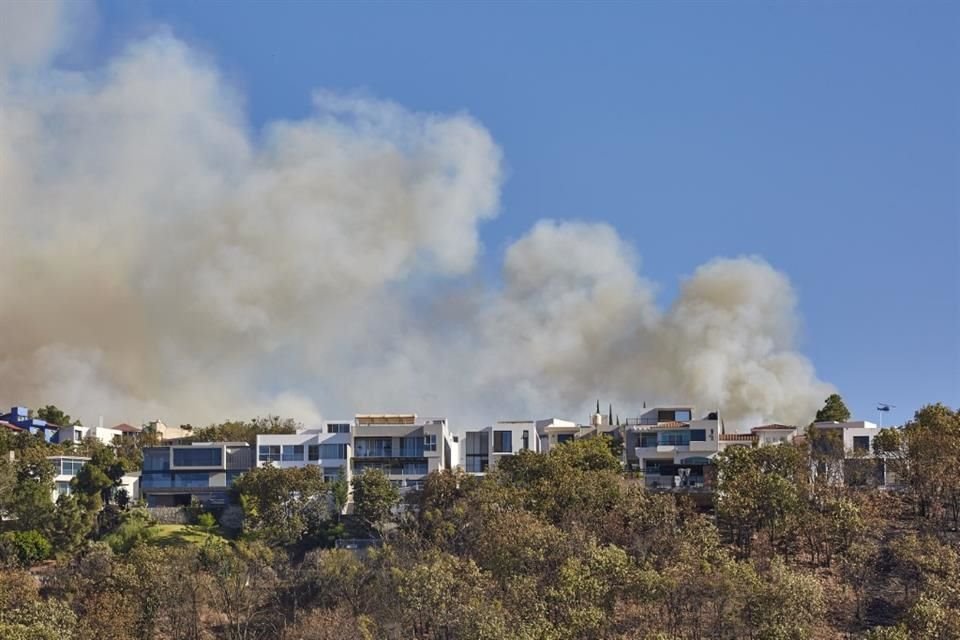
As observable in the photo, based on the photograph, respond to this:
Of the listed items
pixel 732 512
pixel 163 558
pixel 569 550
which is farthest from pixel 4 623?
pixel 732 512

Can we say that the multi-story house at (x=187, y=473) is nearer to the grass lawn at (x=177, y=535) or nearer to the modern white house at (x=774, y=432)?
the grass lawn at (x=177, y=535)

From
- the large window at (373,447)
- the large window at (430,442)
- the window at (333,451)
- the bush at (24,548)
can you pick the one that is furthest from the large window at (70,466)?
the large window at (430,442)

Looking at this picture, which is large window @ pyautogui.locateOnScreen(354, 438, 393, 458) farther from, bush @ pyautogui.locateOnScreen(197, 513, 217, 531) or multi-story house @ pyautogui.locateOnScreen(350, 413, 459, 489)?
bush @ pyautogui.locateOnScreen(197, 513, 217, 531)

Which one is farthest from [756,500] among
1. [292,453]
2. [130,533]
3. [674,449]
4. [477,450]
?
[292,453]

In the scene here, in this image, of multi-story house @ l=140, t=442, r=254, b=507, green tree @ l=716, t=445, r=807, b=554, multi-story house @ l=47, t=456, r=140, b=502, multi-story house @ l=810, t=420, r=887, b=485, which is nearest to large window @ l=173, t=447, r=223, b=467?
multi-story house @ l=140, t=442, r=254, b=507

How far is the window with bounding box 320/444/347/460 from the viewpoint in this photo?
99.8m

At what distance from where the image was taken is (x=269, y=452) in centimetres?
10056

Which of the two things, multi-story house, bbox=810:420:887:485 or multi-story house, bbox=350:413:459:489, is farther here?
multi-story house, bbox=350:413:459:489

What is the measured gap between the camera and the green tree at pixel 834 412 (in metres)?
114

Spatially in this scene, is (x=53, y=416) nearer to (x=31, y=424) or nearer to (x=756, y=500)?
(x=31, y=424)

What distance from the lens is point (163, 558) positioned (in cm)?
7375

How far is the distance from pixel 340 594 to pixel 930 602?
29.7 metres

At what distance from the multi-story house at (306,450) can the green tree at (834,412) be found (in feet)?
133

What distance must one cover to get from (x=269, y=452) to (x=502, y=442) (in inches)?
712
